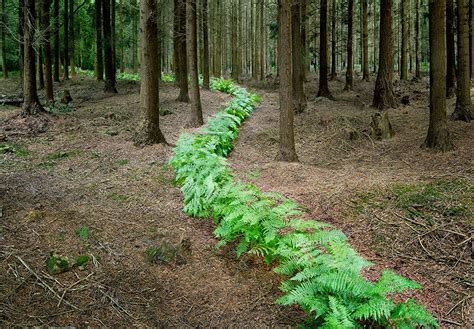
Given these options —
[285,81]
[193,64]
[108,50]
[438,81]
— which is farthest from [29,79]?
[438,81]

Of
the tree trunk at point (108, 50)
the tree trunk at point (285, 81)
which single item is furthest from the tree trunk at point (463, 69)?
the tree trunk at point (108, 50)

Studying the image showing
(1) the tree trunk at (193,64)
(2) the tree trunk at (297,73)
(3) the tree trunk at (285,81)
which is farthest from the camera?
(2) the tree trunk at (297,73)

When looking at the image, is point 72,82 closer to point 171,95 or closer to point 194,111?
point 171,95

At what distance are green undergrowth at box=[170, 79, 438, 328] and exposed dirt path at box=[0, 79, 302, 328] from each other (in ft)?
1.08

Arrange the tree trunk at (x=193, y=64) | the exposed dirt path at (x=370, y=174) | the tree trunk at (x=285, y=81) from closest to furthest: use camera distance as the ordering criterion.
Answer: the exposed dirt path at (x=370, y=174) → the tree trunk at (x=285, y=81) → the tree trunk at (x=193, y=64)

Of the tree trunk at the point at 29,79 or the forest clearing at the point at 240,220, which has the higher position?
the tree trunk at the point at 29,79

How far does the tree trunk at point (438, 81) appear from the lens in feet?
28.9

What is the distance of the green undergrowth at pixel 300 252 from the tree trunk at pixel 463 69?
719cm

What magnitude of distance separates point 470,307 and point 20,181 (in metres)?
7.22

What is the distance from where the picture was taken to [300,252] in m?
4.20

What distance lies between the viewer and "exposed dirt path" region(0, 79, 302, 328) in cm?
401

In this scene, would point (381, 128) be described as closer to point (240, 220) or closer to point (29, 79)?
point (240, 220)

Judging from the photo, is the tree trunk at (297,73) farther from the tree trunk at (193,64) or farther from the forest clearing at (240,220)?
the tree trunk at (193,64)

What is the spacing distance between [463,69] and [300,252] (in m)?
8.93
